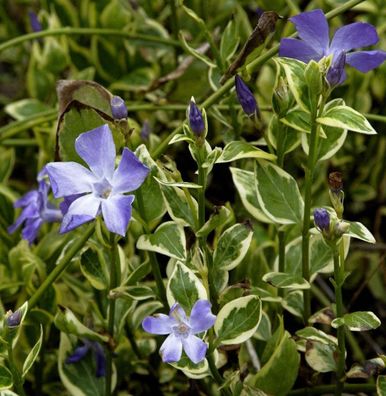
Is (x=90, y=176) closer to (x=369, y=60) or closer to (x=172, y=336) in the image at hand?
(x=172, y=336)

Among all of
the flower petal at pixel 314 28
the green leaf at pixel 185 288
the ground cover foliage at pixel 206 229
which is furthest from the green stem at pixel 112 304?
the flower petal at pixel 314 28

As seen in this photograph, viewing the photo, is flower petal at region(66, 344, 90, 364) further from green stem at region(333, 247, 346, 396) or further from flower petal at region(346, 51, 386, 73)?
flower petal at region(346, 51, 386, 73)

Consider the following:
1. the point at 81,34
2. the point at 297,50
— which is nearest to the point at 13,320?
the point at 297,50

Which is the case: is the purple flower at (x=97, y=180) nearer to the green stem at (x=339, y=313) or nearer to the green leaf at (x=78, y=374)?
the green stem at (x=339, y=313)

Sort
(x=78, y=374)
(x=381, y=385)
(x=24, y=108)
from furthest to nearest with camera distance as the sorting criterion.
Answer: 1. (x=24, y=108)
2. (x=78, y=374)
3. (x=381, y=385)

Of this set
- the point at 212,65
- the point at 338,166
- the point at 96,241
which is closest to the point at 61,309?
the point at 96,241

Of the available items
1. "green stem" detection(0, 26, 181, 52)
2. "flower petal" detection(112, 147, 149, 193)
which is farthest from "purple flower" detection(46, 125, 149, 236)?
"green stem" detection(0, 26, 181, 52)

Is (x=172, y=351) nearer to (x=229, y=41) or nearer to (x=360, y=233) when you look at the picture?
(x=360, y=233)
